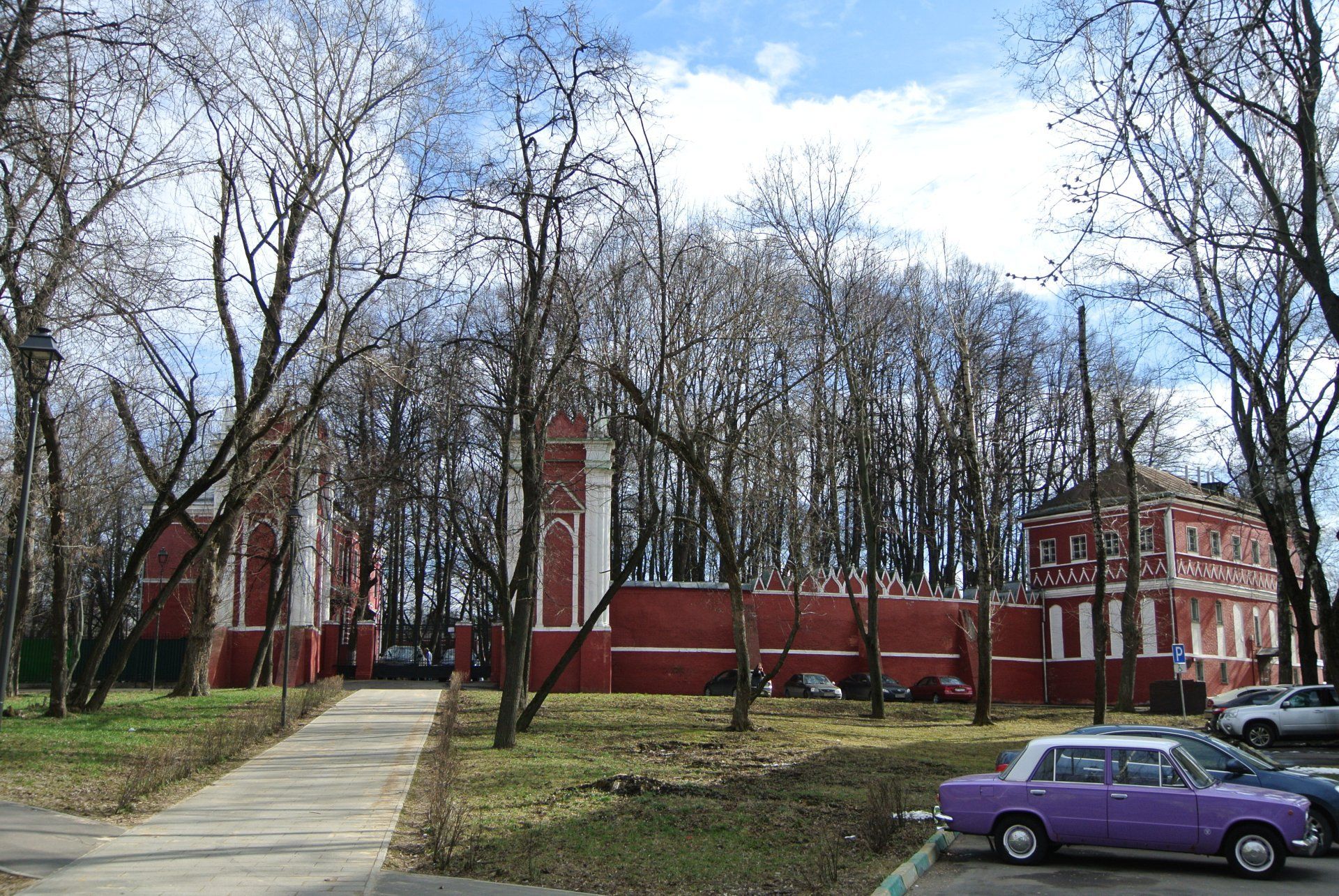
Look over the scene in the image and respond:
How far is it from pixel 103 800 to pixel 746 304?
13038mm

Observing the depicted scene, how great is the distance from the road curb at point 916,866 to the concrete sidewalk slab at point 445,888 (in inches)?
104

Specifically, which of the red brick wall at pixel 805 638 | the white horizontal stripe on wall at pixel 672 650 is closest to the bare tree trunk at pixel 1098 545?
the red brick wall at pixel 805 638

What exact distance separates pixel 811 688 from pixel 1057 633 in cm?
1380

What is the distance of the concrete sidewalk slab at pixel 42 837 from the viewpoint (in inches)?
→ 347

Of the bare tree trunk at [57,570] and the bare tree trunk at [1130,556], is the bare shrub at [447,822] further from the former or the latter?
the bare tree trunk at [1130,556]

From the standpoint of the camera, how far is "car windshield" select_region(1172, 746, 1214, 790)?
10867 millimetres

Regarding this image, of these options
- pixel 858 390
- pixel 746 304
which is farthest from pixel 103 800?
pixel 858 390

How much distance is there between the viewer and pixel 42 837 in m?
9.77

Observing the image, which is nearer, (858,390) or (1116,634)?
(858,390)

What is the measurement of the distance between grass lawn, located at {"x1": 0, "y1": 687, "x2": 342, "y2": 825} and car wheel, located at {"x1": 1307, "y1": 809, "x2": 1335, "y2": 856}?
12.5m

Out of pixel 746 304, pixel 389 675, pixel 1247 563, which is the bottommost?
pixel 389 675

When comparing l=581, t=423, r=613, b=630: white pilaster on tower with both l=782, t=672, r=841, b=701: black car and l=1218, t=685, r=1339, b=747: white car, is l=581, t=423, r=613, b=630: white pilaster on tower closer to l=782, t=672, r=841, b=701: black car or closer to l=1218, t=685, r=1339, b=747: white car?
l=782, t=672, r=841, b=701: black car

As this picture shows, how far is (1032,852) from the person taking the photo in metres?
11.2

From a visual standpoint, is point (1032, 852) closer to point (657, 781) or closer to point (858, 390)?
point (657, 781)
